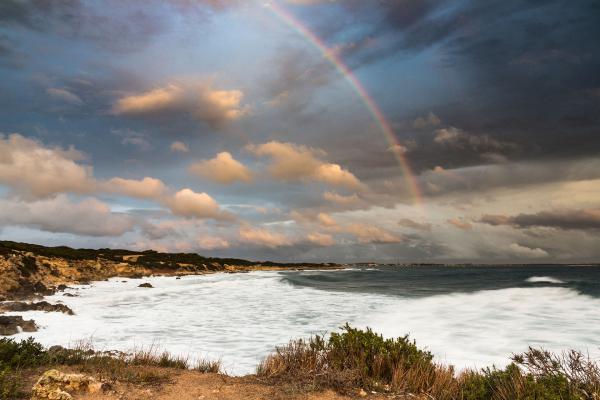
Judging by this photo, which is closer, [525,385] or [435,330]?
[525,385]

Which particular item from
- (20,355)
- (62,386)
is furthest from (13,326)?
(62,386)

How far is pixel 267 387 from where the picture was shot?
6.80 meters

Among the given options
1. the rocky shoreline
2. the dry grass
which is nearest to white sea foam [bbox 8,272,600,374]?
the rocky shoreline

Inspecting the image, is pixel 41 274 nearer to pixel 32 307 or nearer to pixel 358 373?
pixel 32 307

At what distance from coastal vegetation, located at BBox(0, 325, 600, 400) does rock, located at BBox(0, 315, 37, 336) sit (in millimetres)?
7531

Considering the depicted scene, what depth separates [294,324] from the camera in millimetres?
20172

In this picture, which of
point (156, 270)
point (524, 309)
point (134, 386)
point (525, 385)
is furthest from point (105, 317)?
point (156, 270)

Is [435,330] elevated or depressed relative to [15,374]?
depressed

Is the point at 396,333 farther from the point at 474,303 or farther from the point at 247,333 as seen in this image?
the point at 474,303

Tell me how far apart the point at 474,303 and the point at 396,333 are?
16096mm

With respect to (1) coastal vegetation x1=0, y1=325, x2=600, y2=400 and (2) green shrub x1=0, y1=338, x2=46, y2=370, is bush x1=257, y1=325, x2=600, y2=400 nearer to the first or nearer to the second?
(1) coastal vegetation x1=0, y1=325, x2=600, y2=400

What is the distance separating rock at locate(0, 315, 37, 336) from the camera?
14.1m

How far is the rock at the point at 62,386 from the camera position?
582cm

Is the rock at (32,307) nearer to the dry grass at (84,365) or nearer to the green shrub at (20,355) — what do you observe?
the dry grass at (84,365)
